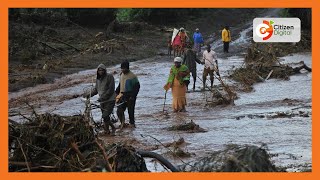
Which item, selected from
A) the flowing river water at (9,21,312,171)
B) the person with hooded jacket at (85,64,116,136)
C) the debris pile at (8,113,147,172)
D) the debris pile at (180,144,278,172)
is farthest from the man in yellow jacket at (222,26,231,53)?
the debris pile at (180,144,278,172)

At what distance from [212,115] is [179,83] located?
3.43ft

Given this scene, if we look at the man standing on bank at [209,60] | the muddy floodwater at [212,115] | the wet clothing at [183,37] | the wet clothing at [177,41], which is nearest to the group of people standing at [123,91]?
the muddy floodwater at [212,115]

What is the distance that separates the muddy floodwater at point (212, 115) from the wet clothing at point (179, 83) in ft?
0.86

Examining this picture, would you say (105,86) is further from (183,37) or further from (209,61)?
(183,37)

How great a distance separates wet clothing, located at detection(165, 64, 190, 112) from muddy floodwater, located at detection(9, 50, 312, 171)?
0.26m

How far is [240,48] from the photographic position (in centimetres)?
3119

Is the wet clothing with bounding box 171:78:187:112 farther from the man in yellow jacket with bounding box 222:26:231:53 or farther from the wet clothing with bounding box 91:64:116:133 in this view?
the man in yellow jacket with bounding box 222:26:231:53

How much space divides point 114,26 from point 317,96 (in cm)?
2579

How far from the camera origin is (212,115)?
14.7m

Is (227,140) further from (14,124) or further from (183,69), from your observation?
(14,124)

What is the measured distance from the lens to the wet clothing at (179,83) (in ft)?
47.2

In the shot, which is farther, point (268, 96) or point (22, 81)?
point (22, 81)

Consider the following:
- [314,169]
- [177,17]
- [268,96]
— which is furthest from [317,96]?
[177,17]

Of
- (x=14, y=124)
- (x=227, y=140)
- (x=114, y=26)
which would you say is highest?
(x=114, y=26)
